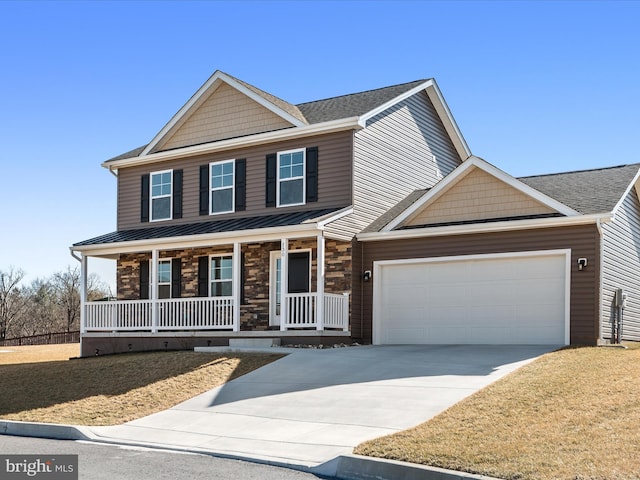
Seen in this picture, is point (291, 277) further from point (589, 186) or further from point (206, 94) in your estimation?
point (589, 186)

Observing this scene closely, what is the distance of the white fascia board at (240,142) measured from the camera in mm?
21859

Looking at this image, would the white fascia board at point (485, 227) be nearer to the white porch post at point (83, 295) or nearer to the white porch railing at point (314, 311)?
the white porch railing at point (314, 311)

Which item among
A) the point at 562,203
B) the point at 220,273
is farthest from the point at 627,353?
the point at 220,273

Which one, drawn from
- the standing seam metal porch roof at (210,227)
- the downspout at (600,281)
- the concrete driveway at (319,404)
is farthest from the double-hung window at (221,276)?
the downspout at (600,281)

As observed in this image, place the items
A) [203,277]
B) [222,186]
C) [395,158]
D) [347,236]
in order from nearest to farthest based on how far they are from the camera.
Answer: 1. [347,236]
2. [395,158]
3. [222,186]
4. [203,277]

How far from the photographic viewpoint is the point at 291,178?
22.9 meters

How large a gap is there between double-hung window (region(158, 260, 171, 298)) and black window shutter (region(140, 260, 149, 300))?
1.49 ft

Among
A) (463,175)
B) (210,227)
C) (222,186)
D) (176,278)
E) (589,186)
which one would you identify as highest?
(222,186)

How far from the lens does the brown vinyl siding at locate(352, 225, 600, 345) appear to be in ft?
59.4

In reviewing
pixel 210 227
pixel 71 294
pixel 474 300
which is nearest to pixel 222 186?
pixel 210 227

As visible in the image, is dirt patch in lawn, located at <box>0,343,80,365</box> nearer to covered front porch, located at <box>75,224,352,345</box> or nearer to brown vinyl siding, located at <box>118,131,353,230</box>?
covered front porch, located at <box>75,224,352,345</box>

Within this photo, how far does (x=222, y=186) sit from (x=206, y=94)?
3.06 m

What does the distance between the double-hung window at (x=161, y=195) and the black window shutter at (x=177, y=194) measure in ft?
0.60

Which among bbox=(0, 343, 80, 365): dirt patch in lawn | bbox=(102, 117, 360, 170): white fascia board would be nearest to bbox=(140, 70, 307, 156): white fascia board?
bbox=(102, 117, 360, 170): white fascia board
